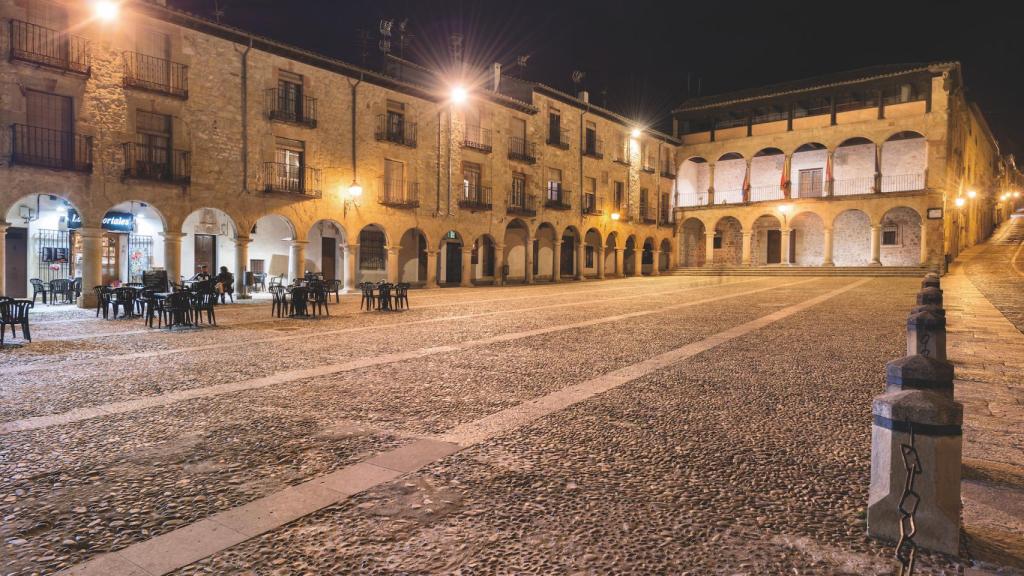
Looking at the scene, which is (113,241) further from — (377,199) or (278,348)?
(278,348)

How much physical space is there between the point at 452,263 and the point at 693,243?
2030cm

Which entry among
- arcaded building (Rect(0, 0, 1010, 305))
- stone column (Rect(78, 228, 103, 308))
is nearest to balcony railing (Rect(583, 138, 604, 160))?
arcaded building (Rect(0, 0, 1010, 305))

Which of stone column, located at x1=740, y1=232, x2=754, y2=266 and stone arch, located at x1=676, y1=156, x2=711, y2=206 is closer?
stone column, located at x1=740, y1=232, x2=754, y2=266

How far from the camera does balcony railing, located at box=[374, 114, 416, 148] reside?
21703mm

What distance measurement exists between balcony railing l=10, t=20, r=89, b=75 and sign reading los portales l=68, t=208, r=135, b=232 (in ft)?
13.7

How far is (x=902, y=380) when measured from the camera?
7.98 ft

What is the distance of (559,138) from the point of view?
30078mm

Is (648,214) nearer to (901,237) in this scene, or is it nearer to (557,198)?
(557,198)

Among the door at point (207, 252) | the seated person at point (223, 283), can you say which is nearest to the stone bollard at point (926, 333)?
the seated person at point (223, 283)

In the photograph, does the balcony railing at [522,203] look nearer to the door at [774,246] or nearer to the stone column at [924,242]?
the door at [774,246]

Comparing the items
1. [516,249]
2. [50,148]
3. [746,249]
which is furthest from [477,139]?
[746,249]

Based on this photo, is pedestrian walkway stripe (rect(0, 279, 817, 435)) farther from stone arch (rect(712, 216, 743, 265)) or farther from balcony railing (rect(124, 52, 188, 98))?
stone arch (rect(712, 216, 743, 265))

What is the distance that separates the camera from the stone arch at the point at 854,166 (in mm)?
33375

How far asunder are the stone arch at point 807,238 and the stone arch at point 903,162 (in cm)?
390
